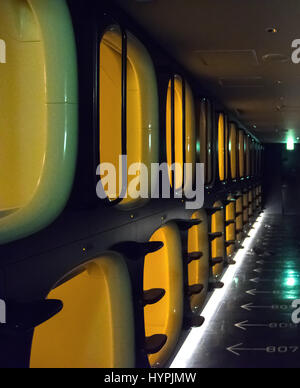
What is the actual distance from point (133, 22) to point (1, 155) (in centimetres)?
176

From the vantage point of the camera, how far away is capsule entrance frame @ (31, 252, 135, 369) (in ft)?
8.37

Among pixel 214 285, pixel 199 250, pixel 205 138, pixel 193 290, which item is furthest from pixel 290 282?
pixel 193 290

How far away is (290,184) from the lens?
682 inches

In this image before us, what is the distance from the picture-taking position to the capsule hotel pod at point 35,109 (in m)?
1.65

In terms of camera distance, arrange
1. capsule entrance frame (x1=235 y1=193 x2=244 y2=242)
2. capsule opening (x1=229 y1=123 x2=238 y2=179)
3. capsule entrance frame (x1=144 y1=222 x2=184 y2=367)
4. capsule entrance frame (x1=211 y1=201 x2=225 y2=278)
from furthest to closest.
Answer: capsule entrance frame (x1=235 y1=193 x2=244 y2=242)
capsule opening (x1=229 y1=123 x2=238 y2=179)
capsule entrance frame (x1=211 y1=201 x2=225 y2=278)
capsule entrance frame (x1=144 y1=222 x2=184 y2=367)

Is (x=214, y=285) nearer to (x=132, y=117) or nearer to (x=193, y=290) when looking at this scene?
(x=193, y=290)

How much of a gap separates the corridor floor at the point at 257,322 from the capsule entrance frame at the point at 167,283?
43 cm

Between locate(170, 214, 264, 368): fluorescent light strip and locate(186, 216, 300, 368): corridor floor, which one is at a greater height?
locate(170, 214, 264, 368): fluorescent light strip

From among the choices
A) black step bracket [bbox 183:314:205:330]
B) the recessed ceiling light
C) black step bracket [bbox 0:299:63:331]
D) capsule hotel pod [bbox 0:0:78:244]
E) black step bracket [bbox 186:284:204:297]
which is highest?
the recessed ceiling light

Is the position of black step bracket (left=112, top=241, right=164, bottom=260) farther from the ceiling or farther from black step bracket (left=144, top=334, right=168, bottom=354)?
the ceiling

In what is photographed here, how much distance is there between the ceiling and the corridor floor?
Result: 8.49 ft

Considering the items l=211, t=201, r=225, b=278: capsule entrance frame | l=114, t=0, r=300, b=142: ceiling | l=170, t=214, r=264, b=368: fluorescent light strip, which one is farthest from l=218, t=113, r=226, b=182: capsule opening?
l=170, t=214, r=264, b=368: fluorescent light strip

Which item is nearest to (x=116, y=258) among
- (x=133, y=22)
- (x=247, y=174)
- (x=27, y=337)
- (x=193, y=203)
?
(x=27, y=337)

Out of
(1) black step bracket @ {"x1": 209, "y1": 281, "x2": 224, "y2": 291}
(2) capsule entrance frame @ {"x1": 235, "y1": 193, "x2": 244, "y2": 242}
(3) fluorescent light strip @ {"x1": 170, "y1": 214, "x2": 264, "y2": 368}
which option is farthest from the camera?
(2) capsule entrance frame @ {"x1": 235, "y1": 193, "x2": 244, "y2": 242}
